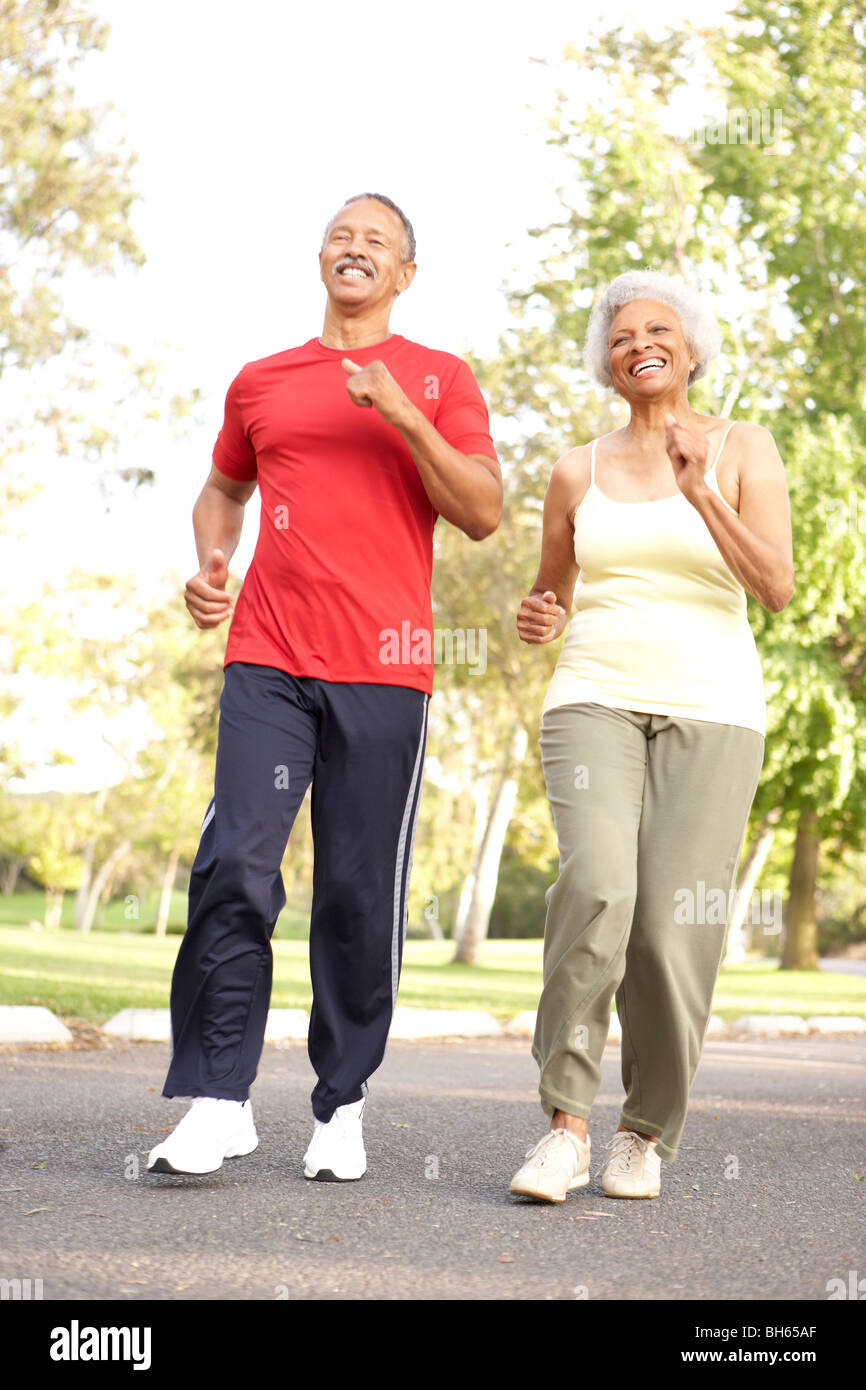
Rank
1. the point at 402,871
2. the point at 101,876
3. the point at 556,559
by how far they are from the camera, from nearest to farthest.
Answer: the point at 402,871 → the point at 556,559 → the point at 101,876

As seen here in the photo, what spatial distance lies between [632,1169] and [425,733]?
127cm

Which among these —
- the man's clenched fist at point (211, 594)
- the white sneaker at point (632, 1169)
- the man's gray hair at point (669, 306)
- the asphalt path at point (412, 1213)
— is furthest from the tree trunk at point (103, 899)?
the white sneaker at point (632, 1169)

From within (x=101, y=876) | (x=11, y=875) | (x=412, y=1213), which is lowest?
(x=11, y=875)

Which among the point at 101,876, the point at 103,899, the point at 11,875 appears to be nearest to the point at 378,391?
the point at 101,876

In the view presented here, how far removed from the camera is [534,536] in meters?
26.6

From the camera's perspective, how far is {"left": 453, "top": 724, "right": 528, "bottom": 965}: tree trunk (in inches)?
1155

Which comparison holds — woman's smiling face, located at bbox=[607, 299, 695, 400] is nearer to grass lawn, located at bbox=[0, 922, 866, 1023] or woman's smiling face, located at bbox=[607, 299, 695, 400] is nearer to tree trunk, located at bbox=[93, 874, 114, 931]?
grass lawn, located at bbox=[0, 922, 866, 1023]

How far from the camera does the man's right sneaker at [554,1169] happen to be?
12.1 ft

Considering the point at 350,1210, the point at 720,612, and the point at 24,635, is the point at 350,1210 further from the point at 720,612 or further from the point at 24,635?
the point at 24,635

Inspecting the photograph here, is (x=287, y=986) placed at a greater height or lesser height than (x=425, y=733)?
lesser

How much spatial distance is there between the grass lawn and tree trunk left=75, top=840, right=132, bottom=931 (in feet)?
81.7

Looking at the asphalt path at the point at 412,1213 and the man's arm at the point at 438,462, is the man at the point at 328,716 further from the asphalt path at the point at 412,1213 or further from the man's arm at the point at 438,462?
the asphalt path at the point at 412,1213

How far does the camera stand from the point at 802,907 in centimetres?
2855

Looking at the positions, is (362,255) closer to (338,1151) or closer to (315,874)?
(315,874)
